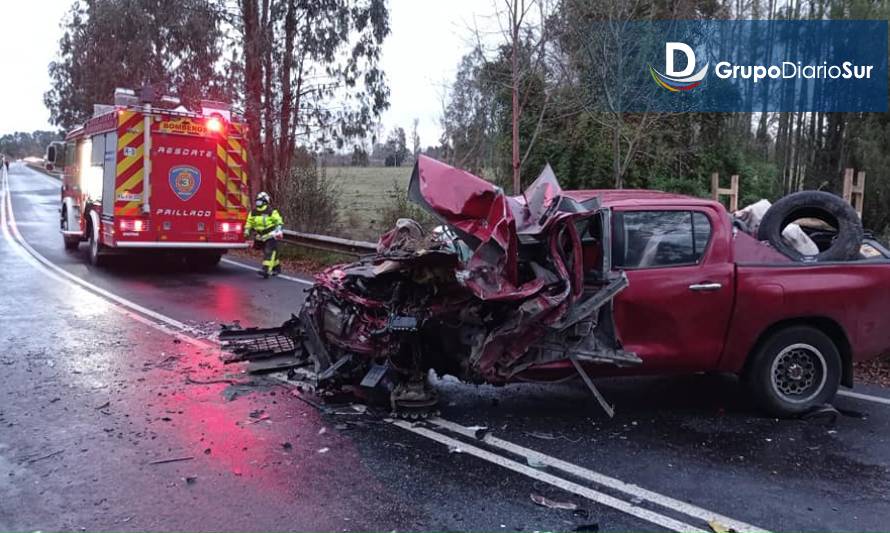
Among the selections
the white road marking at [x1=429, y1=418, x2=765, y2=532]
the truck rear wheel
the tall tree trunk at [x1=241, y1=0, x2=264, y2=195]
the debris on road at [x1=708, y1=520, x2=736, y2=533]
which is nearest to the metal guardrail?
the tall tree trunk at [x1=241, y1=0, x2=264, y2=195]

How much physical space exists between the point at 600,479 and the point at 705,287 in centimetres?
181

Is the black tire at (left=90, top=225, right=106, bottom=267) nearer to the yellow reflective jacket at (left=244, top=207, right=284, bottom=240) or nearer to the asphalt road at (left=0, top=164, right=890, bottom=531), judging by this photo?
the yellow reflective jacket at (left=244, top=207, right=284, bottom=240)

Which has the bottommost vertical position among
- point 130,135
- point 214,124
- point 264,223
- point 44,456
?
point 44,456

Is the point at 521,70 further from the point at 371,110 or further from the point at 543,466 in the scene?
the point at 371,110

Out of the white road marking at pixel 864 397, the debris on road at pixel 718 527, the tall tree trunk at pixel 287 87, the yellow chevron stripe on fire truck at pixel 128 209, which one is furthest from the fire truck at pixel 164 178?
the debris on road at pixel 718 527

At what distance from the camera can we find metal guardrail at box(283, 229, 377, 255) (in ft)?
43.2

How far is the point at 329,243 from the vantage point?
14.6m

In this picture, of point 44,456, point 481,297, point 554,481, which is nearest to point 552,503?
point 554,481

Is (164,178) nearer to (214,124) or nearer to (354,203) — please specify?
(214,124)

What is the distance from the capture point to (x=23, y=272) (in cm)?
1270
